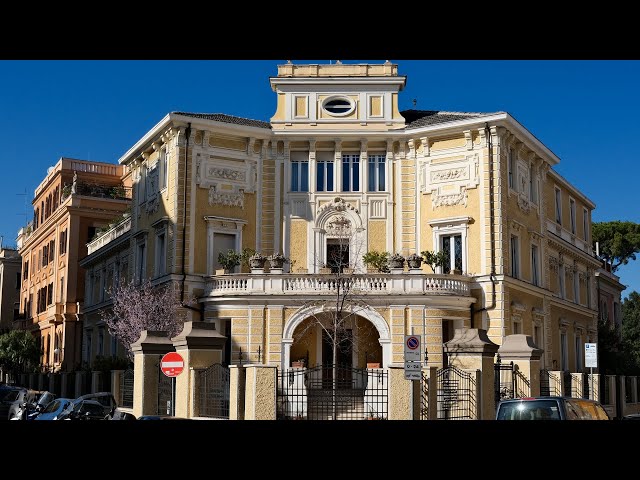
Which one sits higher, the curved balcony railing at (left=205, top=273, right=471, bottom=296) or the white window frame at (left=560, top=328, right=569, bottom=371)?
the curved balcony railing at (left=205, top=273, right=471, bottom=296)

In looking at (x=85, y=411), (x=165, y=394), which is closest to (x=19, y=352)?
(x=165, y=394)


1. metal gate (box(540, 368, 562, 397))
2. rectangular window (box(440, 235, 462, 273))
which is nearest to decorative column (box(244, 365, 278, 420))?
metal gate (box(540, 368, 562, 397))

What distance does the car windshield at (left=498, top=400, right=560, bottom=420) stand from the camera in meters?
16.7

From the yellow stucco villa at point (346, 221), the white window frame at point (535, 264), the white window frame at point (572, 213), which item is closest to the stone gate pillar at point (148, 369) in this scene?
the yellow stucco villa at point (346, 221)

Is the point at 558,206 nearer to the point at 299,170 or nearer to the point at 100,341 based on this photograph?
the point at 299,170

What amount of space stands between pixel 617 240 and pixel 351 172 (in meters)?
43.4

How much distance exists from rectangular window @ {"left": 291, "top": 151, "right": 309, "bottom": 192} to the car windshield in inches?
984

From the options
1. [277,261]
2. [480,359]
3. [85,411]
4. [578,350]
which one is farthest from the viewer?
[578,350]

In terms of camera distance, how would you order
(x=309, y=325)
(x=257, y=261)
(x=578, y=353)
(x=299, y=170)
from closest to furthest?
(x=309, y=325) < (x=257, y=261) < (x=299, y=170) < (x=578, y=353)

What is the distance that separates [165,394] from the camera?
25.3 m

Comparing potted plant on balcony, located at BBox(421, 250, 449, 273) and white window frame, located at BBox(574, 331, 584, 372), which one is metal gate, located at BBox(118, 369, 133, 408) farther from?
white window frame, located at BBox(574, 331, 584, 372)

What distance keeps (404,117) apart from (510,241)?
24.9 feet
